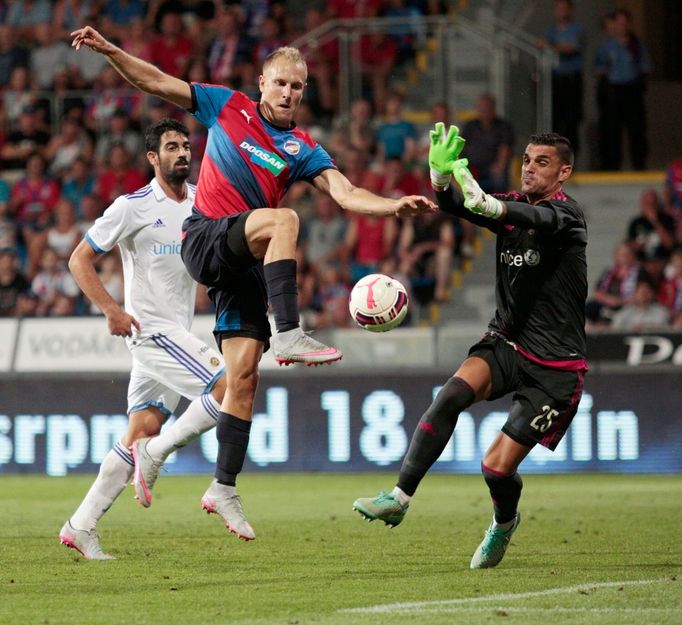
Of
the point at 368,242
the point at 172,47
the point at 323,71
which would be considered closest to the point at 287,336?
the point at 368,242

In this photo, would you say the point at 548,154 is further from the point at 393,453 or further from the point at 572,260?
the point at 393,453

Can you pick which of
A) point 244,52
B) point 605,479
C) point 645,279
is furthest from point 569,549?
point 244,52

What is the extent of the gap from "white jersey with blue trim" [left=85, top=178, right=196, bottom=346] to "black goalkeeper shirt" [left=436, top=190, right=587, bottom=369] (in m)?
2.11

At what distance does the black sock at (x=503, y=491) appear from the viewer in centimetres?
757

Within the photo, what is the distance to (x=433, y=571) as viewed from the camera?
749 cm

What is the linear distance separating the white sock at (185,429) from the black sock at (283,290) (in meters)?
1.29

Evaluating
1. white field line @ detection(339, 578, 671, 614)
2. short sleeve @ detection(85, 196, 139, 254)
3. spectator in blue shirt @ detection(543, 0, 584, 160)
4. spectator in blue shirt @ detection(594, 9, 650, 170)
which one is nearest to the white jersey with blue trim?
short sleeve @ detection(85, 196, 139, 254)

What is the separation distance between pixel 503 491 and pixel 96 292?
8.85ft

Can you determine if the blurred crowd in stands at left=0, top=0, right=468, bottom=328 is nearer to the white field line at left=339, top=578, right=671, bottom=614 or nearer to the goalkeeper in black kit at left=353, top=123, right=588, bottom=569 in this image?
the goalkeeper in black kit at left=353, top=123, right=588, bottom=569

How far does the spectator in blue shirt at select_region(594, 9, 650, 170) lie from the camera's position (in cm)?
1842

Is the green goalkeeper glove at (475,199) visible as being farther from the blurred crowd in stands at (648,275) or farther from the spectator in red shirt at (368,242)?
the spectator in red shirt at (368,242)

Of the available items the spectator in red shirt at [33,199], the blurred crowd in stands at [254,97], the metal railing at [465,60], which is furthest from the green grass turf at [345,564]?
the metal railing at [465,60]

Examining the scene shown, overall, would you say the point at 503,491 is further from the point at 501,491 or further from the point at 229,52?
the point at 229,52

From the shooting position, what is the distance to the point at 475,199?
704 centimetres
